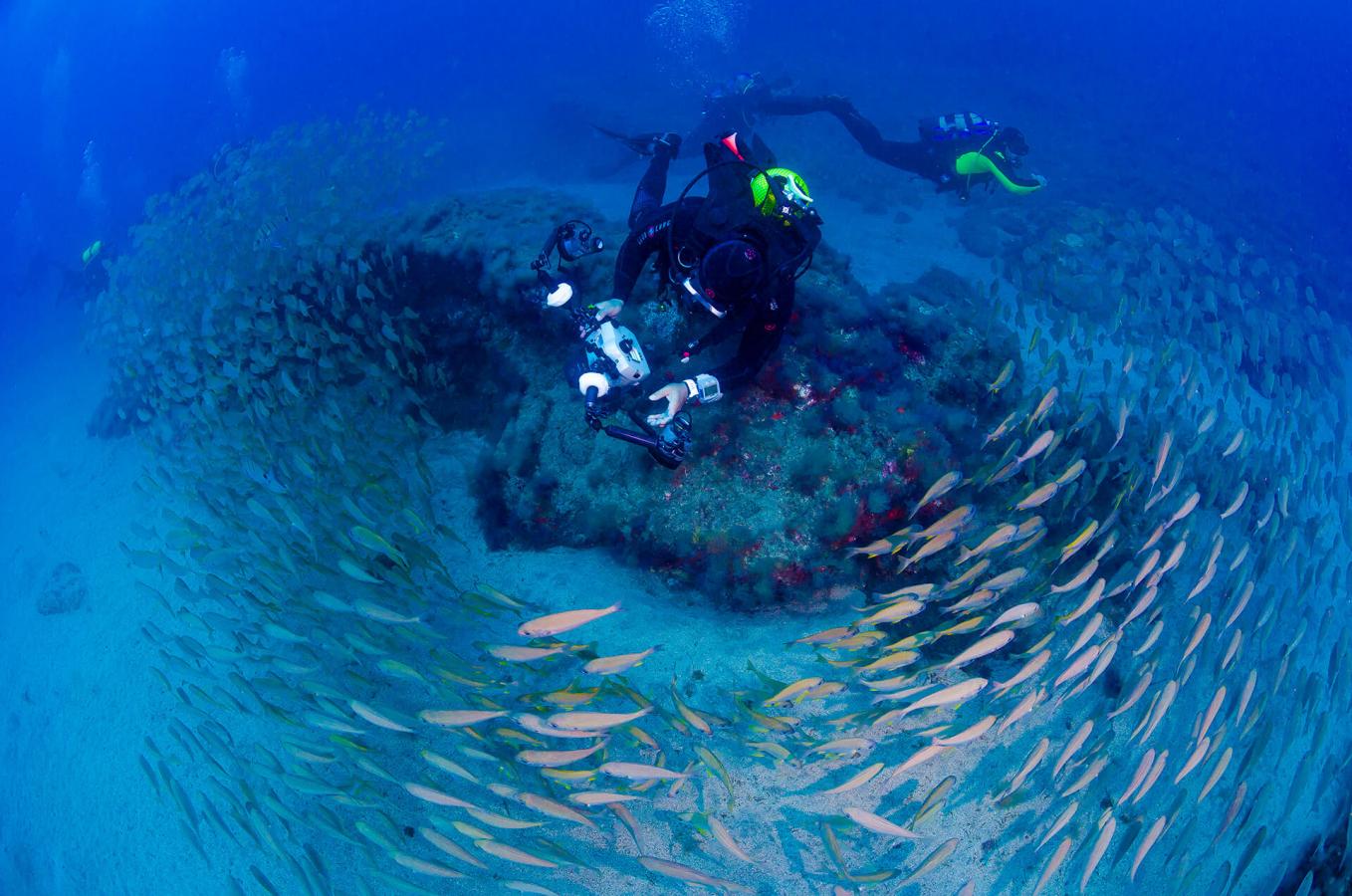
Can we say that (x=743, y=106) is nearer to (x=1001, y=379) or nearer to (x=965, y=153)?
(x=965, y=153)

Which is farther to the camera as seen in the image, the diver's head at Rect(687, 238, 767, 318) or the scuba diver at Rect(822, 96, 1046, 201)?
the scuba diver at Rect(822, 96, 1046, 201)

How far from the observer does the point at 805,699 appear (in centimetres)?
449

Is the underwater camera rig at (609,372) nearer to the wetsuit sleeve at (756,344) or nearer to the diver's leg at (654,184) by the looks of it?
the wetsuit sleeve at (756,344)

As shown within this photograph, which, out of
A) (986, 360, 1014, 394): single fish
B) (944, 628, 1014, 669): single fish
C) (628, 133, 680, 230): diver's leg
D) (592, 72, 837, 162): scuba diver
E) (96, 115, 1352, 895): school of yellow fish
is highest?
(592, 72, 837, 162): scuba diver

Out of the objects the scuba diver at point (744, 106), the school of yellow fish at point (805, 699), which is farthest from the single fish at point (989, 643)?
the scuba diver at point (744, 106)

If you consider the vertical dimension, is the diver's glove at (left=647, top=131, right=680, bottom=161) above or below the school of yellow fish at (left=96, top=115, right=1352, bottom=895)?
above

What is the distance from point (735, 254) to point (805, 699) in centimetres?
319

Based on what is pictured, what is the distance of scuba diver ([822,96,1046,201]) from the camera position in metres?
9.91

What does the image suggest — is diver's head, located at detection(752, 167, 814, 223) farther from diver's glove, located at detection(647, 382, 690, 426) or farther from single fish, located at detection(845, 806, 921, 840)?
single fish, located at detection(845, 806, 921, 840)

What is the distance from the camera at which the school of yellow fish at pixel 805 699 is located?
388cm

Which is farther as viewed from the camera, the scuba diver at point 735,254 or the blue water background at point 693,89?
the blue water background at point 693,89

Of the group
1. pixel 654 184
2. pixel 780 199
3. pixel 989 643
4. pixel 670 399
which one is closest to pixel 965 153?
pixel 654 184

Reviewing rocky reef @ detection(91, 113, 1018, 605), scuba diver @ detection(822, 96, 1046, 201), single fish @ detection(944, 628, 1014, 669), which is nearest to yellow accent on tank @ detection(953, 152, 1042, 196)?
scuba diver @ detection(822, 96, 1046, 201)

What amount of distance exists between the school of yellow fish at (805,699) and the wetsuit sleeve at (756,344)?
166 centimetres
